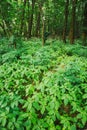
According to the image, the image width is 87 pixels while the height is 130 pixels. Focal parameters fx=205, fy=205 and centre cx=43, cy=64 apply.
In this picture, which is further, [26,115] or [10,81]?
[10,81]

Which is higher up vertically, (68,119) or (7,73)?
(7,73)

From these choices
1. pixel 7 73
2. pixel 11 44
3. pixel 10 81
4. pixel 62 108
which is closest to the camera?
pixel 62 108

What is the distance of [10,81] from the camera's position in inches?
224

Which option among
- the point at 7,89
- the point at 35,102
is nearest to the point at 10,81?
the point at 7,89

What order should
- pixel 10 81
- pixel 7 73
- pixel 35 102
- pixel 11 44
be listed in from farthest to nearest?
1. pixel 11 44
2. pixel 7 73
3. pixel 10 81
4. pixel 35 102

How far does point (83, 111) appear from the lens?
15.1 ft

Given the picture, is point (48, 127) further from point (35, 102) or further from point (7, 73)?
point (7, 73)

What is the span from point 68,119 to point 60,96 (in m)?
0.57

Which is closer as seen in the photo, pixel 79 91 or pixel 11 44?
pixel 79 91

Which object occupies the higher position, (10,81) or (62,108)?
(10,81)

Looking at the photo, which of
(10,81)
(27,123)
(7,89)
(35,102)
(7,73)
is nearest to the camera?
(27,123)

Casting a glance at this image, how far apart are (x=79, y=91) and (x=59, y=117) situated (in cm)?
93

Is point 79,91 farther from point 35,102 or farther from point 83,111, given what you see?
point 35,102

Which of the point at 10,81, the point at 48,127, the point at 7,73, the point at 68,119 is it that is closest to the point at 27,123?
the point at 48,127
